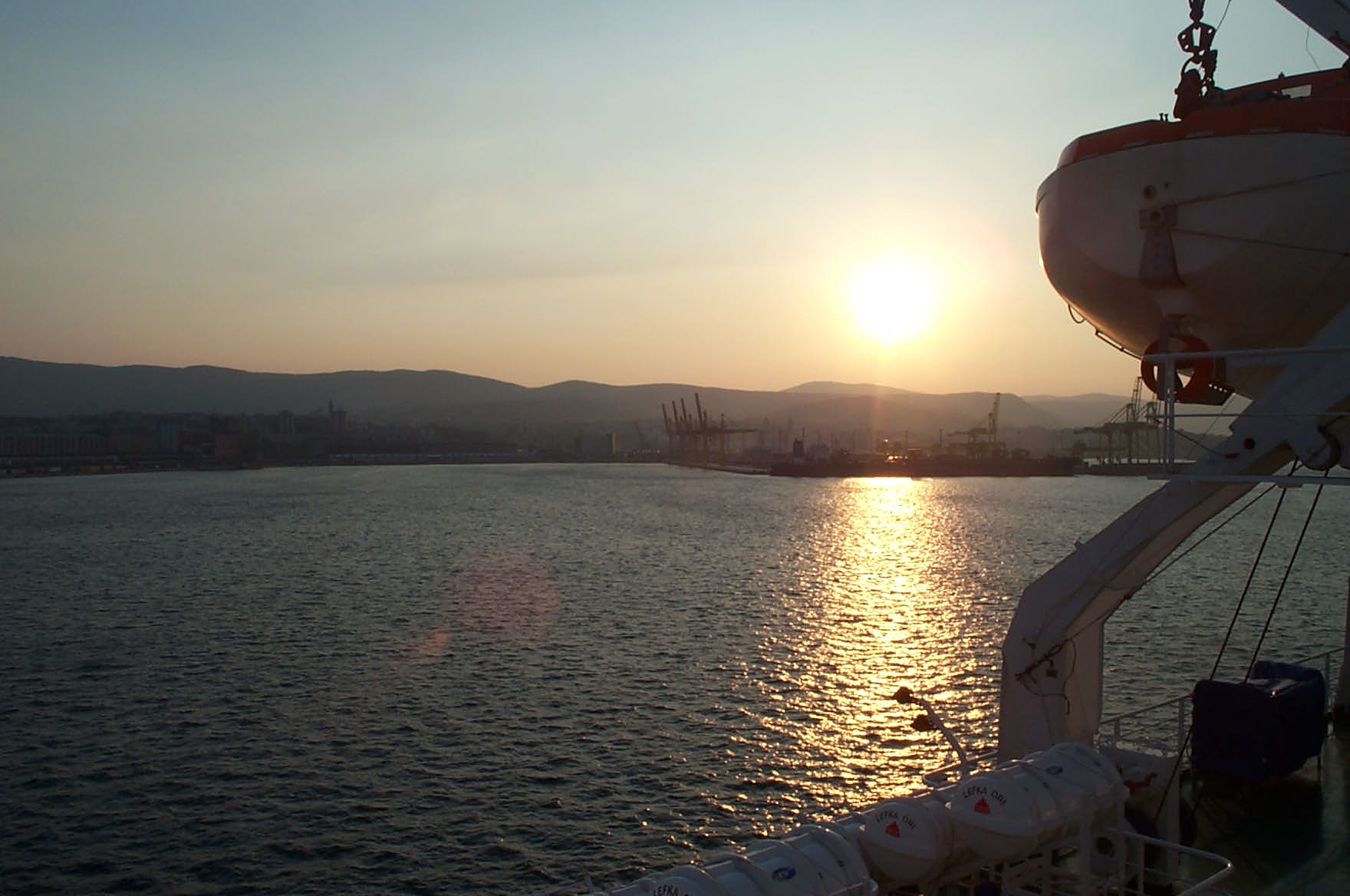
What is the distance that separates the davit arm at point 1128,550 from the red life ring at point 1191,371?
0.70m

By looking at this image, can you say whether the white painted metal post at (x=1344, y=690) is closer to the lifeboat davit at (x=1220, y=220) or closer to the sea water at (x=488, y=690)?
the lifeboat davit at (x=1220, y=220)

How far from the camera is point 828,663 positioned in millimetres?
29750

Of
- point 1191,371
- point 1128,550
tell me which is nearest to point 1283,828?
point 1128,550

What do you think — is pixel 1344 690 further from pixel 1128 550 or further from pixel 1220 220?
pixel 1220 220

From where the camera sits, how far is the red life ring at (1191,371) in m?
8.77

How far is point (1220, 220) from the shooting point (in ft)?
27.0

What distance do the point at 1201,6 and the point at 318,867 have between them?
15.9 metres

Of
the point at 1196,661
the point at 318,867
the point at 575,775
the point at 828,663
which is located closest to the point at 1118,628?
the point at 1196,661

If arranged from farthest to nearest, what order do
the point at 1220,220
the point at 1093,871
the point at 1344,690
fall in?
the point at 1344,690, the point at 1093,871, the point at 1220,220

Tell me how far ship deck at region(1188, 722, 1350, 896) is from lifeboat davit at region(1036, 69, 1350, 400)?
13.4 ft

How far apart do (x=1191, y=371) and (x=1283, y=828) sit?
14.6 ft

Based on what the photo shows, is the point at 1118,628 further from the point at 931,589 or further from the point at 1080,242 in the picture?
the point at 1080,242

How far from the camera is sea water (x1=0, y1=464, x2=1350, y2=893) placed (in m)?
16.7

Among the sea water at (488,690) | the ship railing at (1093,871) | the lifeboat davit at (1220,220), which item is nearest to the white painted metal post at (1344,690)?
the ship railing at (1093,871)
